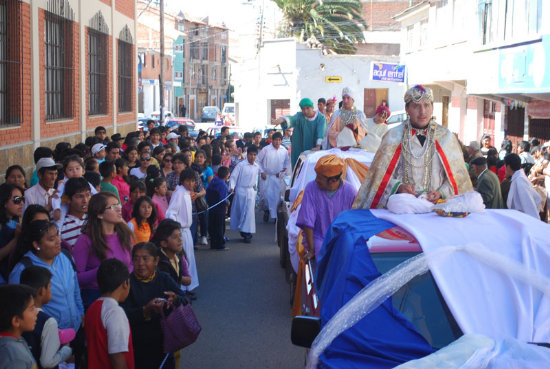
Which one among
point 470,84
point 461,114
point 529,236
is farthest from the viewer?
point 461,114

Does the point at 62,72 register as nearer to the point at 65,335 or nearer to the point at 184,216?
the point at 184,216

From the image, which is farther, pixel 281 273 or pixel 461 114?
pixel 461 114

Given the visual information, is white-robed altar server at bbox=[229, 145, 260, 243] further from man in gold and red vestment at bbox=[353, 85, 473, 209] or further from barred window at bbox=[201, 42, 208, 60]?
barred window at bbox=[201, 42, 208, 60]

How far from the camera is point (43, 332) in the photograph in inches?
181

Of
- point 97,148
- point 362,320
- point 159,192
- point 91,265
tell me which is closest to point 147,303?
point 91,265

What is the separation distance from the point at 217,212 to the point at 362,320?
28.3 feet

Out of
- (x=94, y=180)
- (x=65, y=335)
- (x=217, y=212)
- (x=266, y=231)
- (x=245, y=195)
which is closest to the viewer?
(x=65, y=335)

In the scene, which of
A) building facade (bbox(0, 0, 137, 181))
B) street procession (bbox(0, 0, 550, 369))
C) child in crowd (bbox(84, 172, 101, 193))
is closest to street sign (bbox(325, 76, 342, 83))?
building facade (bbox(0, 0, 137, 181))

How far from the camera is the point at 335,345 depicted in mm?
3920

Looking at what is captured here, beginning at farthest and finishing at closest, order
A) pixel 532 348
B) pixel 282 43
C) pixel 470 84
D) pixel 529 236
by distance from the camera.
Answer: pixel 282 43 → pixel 470 84 → pixel 529 236 → pixel 532 348

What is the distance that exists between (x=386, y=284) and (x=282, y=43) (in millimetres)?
42291

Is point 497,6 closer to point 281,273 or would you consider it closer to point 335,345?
point 281,273

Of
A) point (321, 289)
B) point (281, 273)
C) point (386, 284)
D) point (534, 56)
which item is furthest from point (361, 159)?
point (534, 56)

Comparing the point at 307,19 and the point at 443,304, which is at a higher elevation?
the point at 307,19
